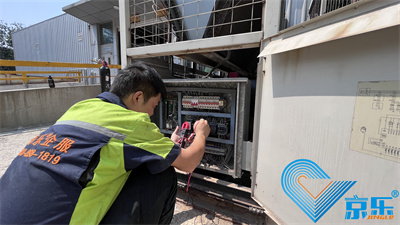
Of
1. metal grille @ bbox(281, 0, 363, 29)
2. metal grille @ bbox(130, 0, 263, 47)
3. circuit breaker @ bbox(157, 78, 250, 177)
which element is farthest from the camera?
metal grille @ bbox(130, 0, 263, 47)

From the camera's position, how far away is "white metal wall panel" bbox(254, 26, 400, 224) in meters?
0.90

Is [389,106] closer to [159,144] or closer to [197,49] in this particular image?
[159,144]

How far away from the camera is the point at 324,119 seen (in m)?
1.11

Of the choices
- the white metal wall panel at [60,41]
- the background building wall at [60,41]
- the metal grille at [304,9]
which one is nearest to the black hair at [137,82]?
the metal grille at [304,9]

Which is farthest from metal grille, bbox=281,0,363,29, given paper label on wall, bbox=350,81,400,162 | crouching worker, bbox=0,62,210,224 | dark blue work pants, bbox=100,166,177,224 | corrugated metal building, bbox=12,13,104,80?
corrugated metal building, bbox=12,13,104,80

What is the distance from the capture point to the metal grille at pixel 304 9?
46.6 inches

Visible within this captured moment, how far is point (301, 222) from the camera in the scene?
1.26 m

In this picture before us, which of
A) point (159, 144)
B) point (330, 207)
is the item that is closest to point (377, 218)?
point (330, 207)

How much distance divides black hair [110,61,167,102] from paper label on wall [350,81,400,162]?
1.24 m

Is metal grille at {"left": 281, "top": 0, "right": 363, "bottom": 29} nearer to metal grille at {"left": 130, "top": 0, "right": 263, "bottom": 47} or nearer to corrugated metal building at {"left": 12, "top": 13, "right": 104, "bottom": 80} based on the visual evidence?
metal grille at {"left": 130, "top": 0, "right": 263, "bottom": 47}

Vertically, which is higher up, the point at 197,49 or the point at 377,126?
the point at 197,49

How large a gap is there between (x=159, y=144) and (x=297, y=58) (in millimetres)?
1089

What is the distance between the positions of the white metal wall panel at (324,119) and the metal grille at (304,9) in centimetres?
30

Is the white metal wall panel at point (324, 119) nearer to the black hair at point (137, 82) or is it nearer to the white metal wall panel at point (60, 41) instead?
the black hair at point (137, 82)
